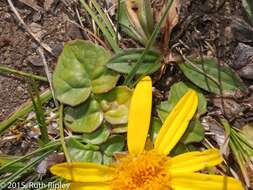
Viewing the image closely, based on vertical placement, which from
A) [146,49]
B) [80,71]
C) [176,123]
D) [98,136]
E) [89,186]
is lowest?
[89,186]

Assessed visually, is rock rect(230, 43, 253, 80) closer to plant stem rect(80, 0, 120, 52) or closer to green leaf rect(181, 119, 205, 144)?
green leaf rect(181, 119, 205, 144)

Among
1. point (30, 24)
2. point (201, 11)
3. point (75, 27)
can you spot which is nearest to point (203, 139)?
point (201, 11)

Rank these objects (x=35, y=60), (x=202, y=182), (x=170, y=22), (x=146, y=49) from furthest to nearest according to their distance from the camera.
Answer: (x=35, y=60), (x=170, y=22), (x=146, y=49), (x=202, y=182)

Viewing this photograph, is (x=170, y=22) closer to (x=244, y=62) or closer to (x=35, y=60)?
(x=244, y=62)

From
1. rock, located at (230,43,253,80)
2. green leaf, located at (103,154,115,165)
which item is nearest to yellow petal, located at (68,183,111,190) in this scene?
green leaf, located at (103,154,115,165)

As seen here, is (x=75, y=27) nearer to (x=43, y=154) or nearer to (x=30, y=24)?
(x=30, y=24)

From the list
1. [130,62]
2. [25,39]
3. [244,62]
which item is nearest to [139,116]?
[130,62]
